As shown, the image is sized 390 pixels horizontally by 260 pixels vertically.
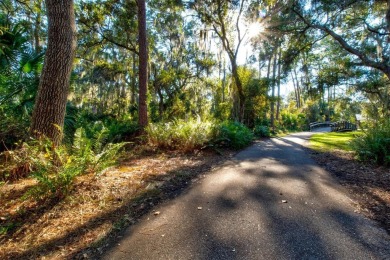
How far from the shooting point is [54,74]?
3.74m

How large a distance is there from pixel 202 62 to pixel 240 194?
1432cm

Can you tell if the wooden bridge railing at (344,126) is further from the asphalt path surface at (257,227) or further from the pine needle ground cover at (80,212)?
the pine needle ground cover at (80,212)

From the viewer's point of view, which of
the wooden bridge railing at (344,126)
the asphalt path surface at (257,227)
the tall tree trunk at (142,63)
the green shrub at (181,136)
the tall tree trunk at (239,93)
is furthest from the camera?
the wooden bridge railing at (344,126)

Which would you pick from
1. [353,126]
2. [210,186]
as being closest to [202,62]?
[210,186]

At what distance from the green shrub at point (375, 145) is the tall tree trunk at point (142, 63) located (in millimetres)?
7018

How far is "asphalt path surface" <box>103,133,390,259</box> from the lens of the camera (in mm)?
2049

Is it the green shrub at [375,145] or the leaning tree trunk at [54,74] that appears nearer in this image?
the leaning tree trunk at [54,74]

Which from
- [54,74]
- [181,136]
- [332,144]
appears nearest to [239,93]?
[332,144]

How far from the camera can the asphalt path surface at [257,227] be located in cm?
205

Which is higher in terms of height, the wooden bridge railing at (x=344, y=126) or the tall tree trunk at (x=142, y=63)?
the tall tree trunk at (x=142, y=63)

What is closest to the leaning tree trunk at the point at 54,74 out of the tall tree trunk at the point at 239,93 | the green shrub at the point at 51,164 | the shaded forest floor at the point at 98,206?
the green shrub at the point at 51,164

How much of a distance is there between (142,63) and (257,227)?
7057mm

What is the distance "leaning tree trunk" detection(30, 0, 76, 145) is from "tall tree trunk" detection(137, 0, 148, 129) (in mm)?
3989

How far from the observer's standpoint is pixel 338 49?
15.2 m
